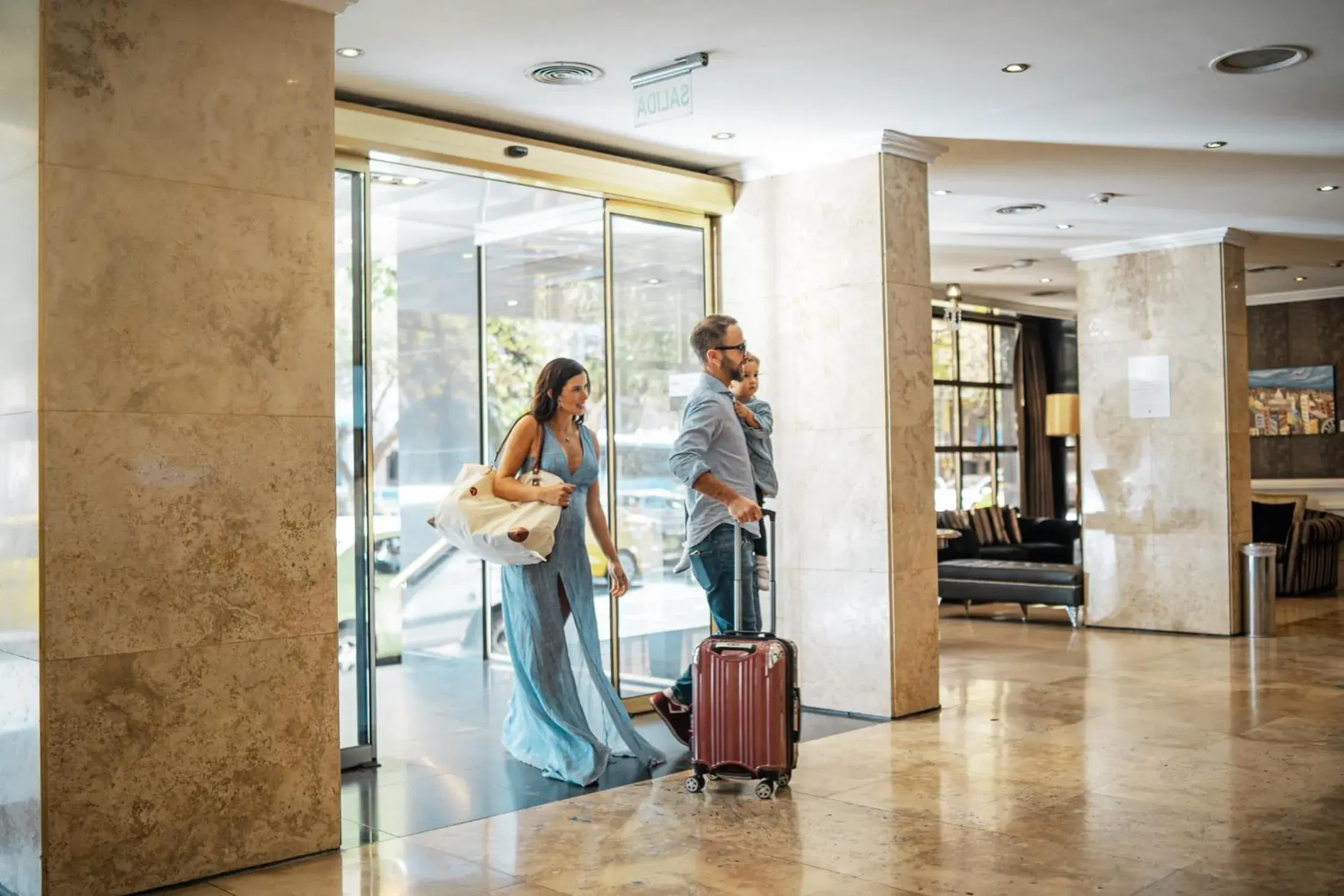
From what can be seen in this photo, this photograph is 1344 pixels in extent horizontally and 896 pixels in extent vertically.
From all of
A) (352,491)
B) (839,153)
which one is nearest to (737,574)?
(352,491)

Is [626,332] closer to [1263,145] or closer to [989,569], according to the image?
[1263,145]

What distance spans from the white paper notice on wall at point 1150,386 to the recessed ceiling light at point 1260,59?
15.2 feet

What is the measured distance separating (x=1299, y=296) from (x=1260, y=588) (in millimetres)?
5682

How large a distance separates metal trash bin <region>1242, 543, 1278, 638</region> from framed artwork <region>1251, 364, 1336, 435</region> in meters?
4.99

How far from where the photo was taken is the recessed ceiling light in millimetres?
5227

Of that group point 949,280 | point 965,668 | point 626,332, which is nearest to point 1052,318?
point 949,280

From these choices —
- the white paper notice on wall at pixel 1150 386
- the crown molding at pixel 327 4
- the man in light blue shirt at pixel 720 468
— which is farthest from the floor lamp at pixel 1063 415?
the crown molding at pixel 327 4

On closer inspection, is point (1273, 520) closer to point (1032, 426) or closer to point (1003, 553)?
point (1003, 553)

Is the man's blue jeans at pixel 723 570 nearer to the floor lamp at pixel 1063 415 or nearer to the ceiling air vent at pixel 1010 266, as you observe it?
the ceiling air vent at pixel 1010 266

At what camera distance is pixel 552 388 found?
529cm

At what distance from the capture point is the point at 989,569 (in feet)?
36.2

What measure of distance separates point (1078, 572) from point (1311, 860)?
6460 millimetres

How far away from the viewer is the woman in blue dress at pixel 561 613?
17.1 ft

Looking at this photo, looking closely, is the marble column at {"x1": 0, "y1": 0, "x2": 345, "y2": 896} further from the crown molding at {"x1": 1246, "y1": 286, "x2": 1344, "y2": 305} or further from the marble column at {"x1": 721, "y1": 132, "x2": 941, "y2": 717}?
the crown molding at {"x1": 1246, "y1": 286, "x2": 1344, "y2": 305}
